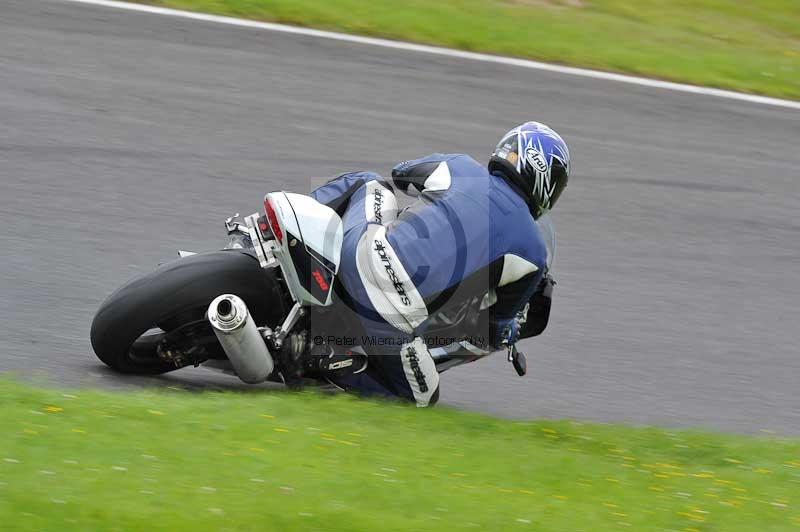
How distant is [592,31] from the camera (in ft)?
43.0

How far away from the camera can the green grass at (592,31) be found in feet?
39.4

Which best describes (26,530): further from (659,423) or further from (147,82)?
(147,82)

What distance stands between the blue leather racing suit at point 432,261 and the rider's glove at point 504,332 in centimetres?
3

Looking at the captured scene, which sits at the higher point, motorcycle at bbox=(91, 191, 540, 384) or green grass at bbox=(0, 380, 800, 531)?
motorcycle at bbox=(91, 191, 540, 384)

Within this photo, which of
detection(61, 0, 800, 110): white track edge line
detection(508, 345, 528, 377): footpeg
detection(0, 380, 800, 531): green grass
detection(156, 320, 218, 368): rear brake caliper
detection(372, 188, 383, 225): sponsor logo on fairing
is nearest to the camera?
detection(0, 380, 800, 531): green grass

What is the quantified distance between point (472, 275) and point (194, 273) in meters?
1.23

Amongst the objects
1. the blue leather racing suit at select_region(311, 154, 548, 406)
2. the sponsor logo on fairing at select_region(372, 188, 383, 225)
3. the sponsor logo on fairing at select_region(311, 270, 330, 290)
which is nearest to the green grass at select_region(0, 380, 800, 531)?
the blue leather racing suit at select_region(311, 154, 548, 406)

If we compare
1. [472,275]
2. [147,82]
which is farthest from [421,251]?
[147,82]

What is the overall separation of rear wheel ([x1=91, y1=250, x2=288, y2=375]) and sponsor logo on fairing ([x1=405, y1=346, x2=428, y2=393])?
0.62 m

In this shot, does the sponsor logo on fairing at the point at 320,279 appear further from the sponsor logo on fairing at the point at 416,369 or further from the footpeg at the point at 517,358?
the footpeg at the point at 517,358

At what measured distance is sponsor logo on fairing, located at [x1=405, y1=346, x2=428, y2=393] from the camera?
17.7 ft

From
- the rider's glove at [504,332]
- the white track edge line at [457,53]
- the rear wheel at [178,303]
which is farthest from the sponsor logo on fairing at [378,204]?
the white track edge line at [457,53]

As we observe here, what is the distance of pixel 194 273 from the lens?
5.30 meters

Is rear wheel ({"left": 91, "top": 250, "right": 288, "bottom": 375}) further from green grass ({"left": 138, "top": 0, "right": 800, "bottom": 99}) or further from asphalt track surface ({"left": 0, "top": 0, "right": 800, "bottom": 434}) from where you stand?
green grass ({"left": 138, "top": 0, "right": 800, "bottom": 99})
